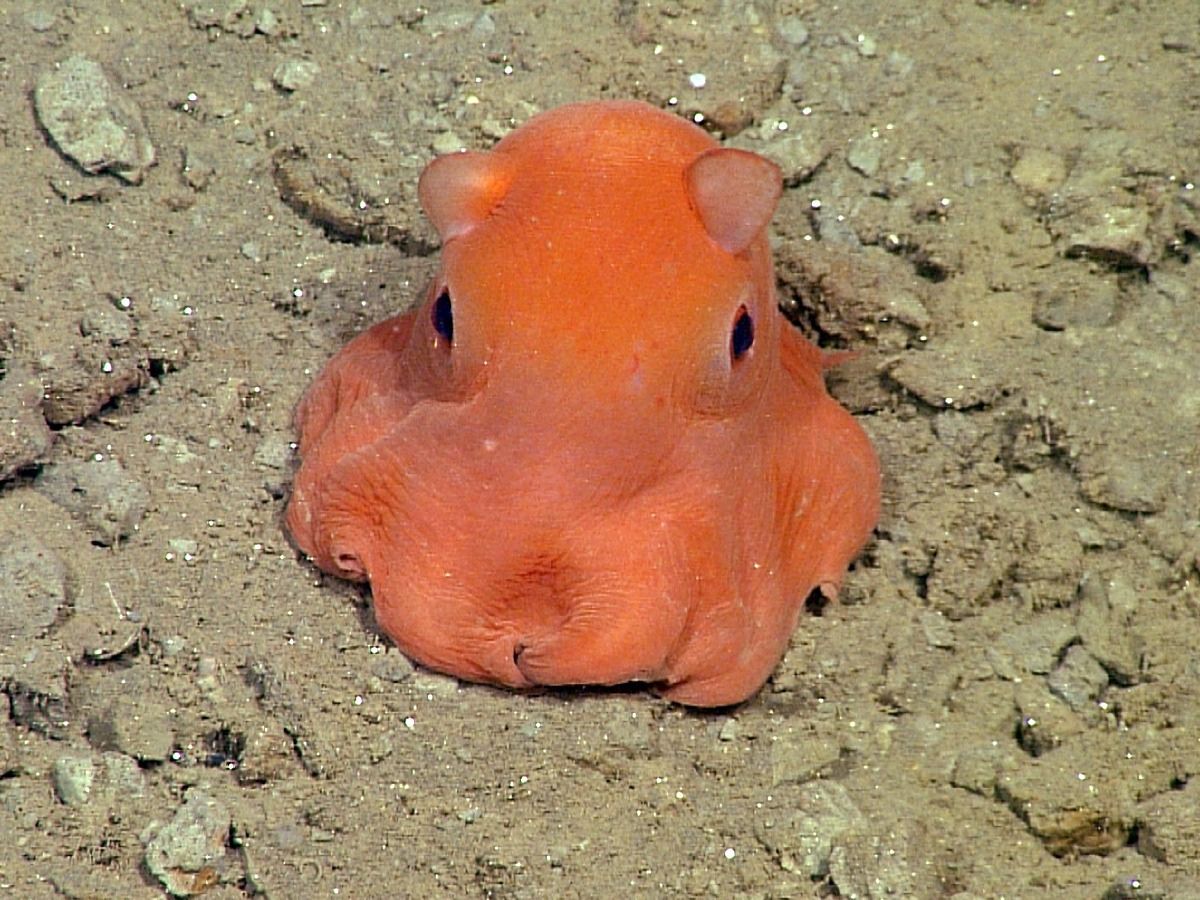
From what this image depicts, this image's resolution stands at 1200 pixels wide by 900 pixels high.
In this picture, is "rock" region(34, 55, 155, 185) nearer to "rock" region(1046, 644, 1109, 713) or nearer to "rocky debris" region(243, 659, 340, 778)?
"rocky debris" region(243, 659, 340, 778)

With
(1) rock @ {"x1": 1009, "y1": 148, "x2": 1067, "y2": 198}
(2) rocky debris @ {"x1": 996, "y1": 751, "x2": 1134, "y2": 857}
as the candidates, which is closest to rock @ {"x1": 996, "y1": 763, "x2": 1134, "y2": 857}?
(2) rocky debris @ {"x1": 996, "y1": 751, "x2": 1134, "y2": 857}

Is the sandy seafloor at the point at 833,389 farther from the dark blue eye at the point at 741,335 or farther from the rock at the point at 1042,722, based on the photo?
the dark blue eye at the point at 741,335

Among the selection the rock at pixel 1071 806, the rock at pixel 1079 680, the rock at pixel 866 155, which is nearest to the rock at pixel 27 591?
the rock at pixel 1071 806

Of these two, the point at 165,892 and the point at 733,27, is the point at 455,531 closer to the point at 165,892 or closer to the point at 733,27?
the point at 165,892

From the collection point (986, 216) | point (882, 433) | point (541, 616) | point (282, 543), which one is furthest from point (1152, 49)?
point (282, 543)

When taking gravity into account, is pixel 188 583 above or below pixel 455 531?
below

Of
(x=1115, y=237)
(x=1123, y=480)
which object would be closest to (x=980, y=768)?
(x=1123, y=480)
